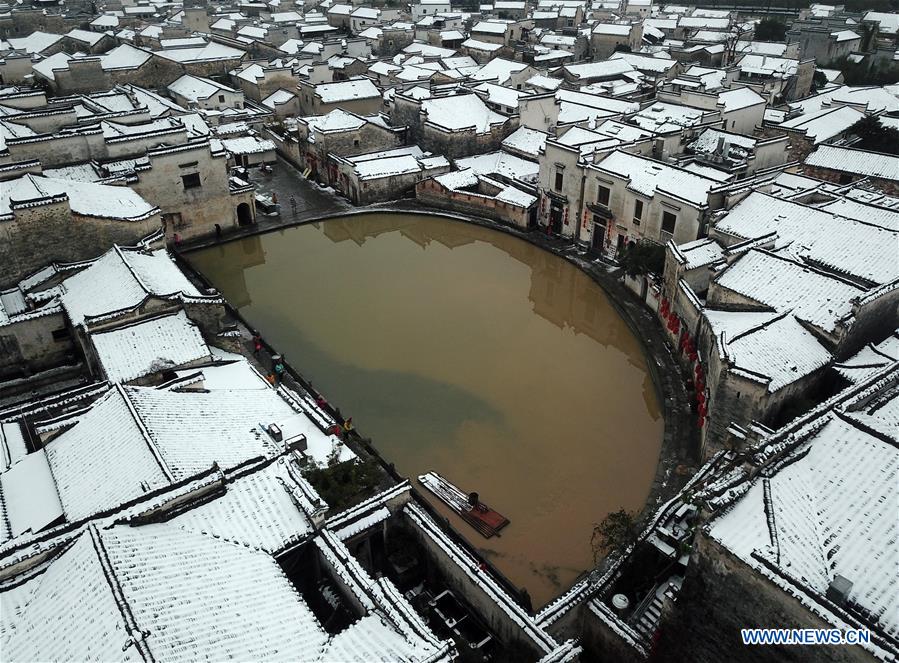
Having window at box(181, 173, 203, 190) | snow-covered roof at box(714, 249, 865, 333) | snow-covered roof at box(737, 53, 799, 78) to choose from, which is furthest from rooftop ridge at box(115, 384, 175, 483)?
snow-covered roof at box(737, 53, 799, 78)

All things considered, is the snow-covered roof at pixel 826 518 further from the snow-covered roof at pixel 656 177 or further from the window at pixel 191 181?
the window at pixel 191 181

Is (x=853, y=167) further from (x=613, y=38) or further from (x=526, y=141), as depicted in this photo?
(x=613, y=38)

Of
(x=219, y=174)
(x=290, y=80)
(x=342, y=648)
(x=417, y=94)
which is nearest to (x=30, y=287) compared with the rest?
(x=219, y=174)

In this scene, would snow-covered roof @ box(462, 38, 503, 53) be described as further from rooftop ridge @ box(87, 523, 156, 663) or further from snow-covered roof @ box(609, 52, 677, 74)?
rooftop ridge @ box(87, 523, 156, 663)

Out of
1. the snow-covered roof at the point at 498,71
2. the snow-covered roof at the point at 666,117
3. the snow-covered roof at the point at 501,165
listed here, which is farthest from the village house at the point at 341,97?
the snow-covered roof at the point at 666,117

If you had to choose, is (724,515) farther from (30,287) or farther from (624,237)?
(30,287)
